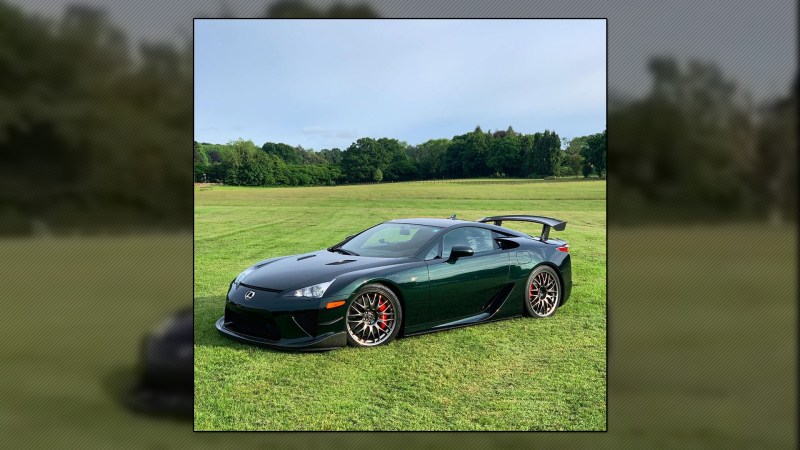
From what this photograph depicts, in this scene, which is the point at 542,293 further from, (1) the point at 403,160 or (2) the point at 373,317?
Result: (1) the point at 403,160

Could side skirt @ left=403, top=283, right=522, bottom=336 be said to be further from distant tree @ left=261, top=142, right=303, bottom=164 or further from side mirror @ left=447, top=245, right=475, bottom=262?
distant tree @ left=261, top=142, right=303, bottom=164

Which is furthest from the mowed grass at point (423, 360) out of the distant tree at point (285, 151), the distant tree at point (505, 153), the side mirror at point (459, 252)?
the side mirror at point (459, 252)

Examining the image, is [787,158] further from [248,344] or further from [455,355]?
[248,344]

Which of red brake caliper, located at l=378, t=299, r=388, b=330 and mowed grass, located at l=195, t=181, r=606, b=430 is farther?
red brake caliper, located at l=378, t=299, r=388, b=330

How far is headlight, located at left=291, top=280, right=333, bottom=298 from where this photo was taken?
173 inches

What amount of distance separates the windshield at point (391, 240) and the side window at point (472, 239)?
0.16 meters

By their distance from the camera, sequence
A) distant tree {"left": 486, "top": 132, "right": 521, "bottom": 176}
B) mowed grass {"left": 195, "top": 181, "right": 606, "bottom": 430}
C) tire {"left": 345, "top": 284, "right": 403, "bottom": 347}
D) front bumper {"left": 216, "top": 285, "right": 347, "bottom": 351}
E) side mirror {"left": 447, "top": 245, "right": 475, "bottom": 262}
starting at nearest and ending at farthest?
mowed grass {"left": 195, "top": 181, "right": 606, "bottom": 430}
front bumper {"left": 216, "top": 285, "right": 347, "bottom": 351}
tire {"left": 345, "top": 284, "right": 403, "bottom": 347}
side mirror {"left": 447, "top": 245, "right": 475, "bottom": 262}
distant tree {"left": 486, "top": 132, "right": 521, "bottom": 176}

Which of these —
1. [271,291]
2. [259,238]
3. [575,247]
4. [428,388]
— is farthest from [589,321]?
[259,238]

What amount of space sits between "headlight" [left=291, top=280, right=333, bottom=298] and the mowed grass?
0.50 m

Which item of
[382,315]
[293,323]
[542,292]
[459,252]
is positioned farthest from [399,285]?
[542,292]

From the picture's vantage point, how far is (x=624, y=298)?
4.32 metres

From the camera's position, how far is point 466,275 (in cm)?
501

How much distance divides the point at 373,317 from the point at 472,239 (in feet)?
4.32

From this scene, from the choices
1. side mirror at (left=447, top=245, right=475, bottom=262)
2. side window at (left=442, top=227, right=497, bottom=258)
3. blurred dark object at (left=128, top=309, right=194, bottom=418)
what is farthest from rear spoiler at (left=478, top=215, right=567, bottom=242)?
blurred dark object at (left=128, top=309, right=194, bottom=418)
